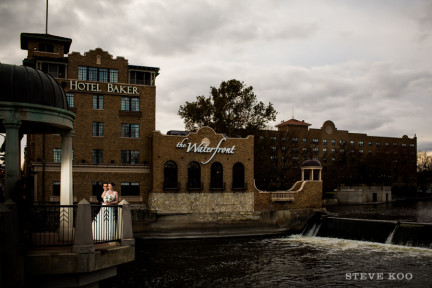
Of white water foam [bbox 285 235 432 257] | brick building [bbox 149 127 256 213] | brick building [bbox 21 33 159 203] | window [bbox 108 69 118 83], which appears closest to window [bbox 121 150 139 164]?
brick building [bbox 21 33 159 203]

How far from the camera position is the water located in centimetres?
2262

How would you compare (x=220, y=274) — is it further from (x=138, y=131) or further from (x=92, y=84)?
(x=92, y=84)

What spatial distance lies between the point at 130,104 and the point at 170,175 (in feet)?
29.7

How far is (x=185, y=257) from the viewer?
97.5 ft

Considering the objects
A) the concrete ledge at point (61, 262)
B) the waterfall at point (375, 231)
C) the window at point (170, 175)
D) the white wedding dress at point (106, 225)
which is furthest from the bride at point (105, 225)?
the window at point (170, 175)

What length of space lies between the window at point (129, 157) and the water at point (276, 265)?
34.9 ft

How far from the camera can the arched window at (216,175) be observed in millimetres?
43719

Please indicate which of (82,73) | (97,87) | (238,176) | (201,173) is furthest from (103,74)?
(238,176)

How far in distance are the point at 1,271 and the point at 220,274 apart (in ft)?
54.6

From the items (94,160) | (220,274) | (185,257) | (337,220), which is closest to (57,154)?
(94,160)

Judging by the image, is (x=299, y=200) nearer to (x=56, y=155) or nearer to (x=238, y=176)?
(x=238, y=176)

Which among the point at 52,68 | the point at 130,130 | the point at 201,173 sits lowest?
the point at 201,173

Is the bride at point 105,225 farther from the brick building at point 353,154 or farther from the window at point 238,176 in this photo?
the brick building at point 353,154

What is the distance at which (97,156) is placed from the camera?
4278 cm
